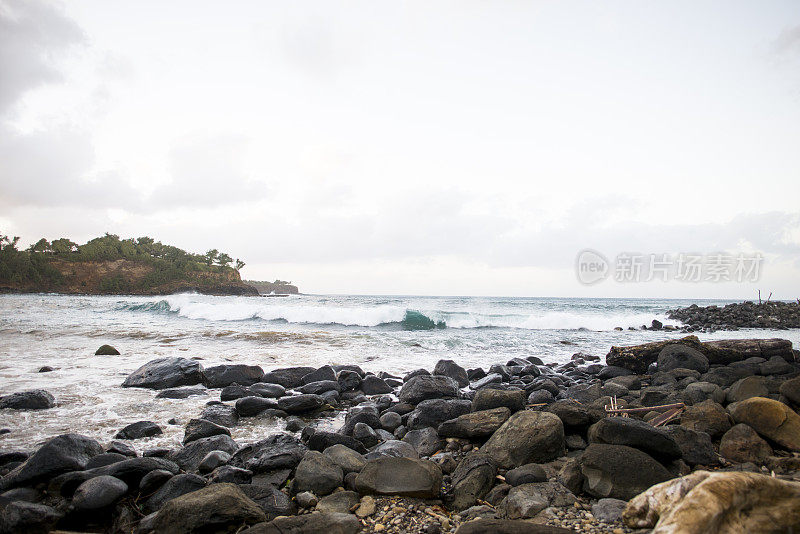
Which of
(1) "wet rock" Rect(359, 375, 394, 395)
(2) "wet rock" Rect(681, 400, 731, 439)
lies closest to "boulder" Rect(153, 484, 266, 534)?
(2) "wet rock" Rect(681, 400, 731, 439)

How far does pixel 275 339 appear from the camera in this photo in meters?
13.5

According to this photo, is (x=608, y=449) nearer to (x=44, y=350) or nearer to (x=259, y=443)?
(x=259, y=443)

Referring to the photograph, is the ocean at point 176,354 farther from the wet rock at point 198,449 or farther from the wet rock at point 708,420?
the wet rock at point 708,420

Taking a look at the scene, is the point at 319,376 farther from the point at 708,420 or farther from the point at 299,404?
the point at 708,420

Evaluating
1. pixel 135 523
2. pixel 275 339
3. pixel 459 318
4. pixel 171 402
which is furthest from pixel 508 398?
pixel 459 318

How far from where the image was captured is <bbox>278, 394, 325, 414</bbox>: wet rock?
5602 mm

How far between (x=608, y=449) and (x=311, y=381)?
5.56 meters

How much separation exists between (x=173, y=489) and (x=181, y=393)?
385 centimetres

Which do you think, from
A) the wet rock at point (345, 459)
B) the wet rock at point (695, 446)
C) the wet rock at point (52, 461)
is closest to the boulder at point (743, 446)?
the wet rock at point (695, 446)

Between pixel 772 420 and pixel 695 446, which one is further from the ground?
pixel 772 420

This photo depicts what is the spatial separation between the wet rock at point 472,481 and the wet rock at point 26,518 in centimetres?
283

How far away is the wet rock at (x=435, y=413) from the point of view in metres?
4.99

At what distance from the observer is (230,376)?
731 cm

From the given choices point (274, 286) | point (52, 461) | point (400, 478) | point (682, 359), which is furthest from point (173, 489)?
point (274, 286)
